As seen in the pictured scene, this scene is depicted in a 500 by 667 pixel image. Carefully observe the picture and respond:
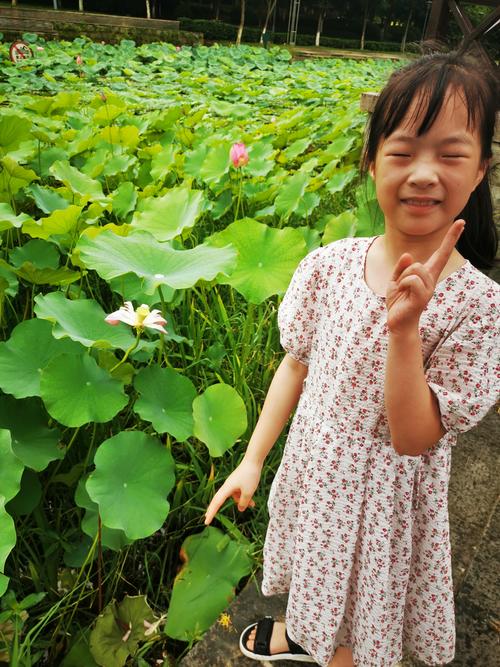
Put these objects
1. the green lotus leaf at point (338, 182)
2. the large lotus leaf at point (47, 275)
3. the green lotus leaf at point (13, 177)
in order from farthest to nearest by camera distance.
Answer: the green lotus leaf at point (338, 182) → the green lotus leaf at point (13, 177) → the large lotus leaf at point (47, 275)

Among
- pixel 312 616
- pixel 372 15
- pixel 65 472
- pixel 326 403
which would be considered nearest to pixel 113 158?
pixel 65 472

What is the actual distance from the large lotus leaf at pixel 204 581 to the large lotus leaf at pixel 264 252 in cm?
56

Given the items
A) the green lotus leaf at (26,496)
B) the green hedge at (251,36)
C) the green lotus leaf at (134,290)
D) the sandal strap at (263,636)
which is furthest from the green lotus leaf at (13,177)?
the green hedge at (251,36)

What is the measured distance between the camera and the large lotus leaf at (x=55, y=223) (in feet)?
4.38

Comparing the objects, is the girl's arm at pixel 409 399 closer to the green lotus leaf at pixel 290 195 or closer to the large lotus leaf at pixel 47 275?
the large lotus leaf at pixel 47 275

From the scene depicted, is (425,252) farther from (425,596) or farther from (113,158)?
(113,158)

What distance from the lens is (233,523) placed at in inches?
47.9

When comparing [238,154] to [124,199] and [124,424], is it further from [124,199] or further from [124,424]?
[124,424]

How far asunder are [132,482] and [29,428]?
0.82 feet

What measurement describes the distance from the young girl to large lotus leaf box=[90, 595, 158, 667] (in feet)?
0.60

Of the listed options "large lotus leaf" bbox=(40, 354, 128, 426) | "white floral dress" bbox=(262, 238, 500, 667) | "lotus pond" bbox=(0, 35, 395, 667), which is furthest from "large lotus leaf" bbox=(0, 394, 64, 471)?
"white floral dress" bbox=(262, 238, 500, 667)

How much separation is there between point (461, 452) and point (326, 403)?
0.77 metres

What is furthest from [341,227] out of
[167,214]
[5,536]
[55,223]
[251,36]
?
[251,36]

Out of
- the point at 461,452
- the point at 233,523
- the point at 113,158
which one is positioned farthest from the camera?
the point at 113,158
